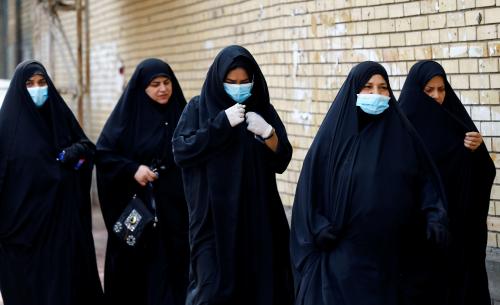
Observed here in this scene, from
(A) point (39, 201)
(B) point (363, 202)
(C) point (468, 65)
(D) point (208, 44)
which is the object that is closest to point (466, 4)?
(C) point (468, 65)

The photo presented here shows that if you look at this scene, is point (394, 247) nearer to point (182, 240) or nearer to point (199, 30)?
point (182, 240)

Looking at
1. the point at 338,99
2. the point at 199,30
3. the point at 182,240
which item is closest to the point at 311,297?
the point at 338,99

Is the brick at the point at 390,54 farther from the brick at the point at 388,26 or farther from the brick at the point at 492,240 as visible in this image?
the brick at the point at 492,240

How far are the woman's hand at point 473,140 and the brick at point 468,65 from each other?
62 cm

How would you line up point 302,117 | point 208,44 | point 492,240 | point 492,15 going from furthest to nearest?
point 208,44
point 302,117
point 492,240
point 492,15

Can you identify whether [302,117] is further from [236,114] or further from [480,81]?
[236,114]

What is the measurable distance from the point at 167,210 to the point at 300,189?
6.24 feet

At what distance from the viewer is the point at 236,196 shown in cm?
525

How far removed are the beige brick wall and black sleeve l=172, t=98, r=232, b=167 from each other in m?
1.53

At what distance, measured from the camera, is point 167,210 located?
6496 millimetres

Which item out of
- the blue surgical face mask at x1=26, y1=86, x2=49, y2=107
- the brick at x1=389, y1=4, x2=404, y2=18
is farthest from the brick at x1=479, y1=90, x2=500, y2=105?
the blue surgical face mask at x1=26, y1=86, x2=49, y2=107

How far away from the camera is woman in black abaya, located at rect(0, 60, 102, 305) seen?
629cm

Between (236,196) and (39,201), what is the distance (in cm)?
157

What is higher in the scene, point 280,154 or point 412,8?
point 412,8
